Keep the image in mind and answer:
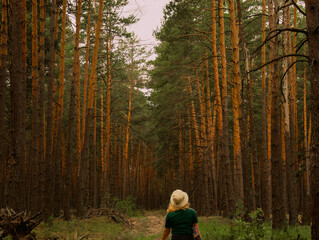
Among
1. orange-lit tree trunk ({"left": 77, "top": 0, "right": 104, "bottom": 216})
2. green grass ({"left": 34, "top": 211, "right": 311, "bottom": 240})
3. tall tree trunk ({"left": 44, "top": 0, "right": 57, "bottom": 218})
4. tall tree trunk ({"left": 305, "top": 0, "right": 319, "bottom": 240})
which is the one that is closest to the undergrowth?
green grass ({"left": 34, "top": 211, "right": 311, "bottom": 240})

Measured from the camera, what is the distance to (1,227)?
587 centimetres

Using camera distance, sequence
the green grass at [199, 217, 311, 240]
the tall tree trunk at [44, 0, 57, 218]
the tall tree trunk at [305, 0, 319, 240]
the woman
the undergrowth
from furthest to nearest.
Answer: the tall tree trunk at [44, 0, 57, 218] → the undergrowth → the green grass at [199, 217, 311, 240] → the tall tree trunk at [305, 0, 319, 240] → the woman

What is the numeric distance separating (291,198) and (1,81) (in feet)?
33.4

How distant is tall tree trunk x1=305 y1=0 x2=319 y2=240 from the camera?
4.17 metres

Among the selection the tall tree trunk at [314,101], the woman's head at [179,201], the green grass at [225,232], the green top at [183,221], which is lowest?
the green grass at [225,232]

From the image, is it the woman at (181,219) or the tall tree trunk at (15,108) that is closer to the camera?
the woman at (181,219)

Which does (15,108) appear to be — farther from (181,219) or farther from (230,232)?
(230,232)

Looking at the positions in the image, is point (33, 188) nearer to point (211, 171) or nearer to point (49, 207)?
point (49, 207)

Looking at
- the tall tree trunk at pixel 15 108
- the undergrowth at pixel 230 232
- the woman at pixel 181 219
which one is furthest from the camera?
the tall tree trunk at pixel 15 108

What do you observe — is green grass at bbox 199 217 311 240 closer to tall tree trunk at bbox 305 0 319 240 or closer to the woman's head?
tall tree trunk at bbox 305 0 319 240

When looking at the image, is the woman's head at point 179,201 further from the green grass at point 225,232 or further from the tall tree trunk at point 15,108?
the tall tree trunk at point 15,108

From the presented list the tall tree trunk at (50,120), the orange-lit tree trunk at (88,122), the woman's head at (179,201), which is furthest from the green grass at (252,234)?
the orange-lit tree trunk at (88,122)

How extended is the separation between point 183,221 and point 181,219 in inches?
1.4

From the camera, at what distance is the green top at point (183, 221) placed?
13.1ft
